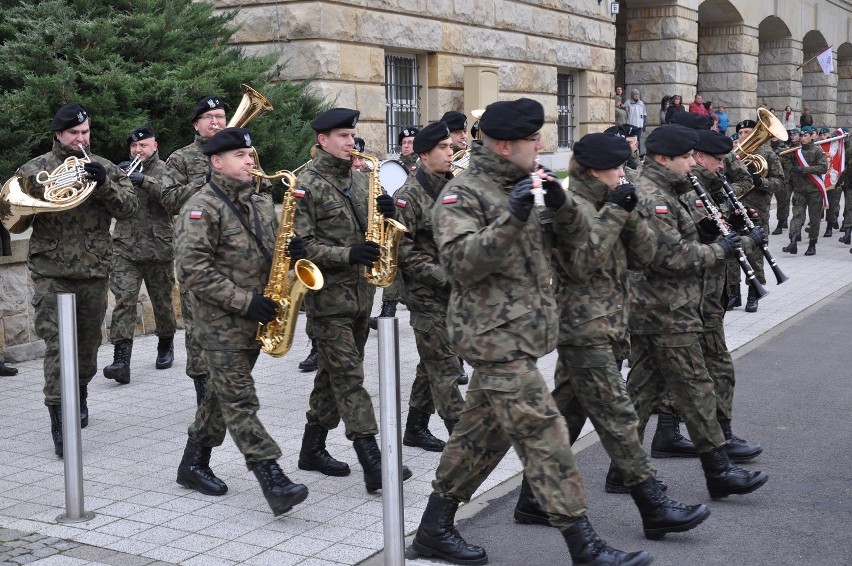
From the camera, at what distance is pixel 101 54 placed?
12.6 meters

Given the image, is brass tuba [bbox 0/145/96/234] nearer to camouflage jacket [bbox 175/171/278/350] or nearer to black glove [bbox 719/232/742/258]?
camouflage jacket [bbox 175/171/278/350]

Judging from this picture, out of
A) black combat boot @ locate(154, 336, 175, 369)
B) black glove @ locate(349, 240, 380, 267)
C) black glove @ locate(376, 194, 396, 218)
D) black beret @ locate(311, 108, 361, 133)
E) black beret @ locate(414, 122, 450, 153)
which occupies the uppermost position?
black beret @ locate(311, 108, 361, 133)

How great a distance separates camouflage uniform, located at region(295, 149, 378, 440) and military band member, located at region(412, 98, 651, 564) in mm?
1501

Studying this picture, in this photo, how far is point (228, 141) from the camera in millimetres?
6098

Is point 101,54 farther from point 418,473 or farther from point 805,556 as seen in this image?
point 805,556

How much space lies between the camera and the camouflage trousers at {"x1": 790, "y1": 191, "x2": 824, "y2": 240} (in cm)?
1833

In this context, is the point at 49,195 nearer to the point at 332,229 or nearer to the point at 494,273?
the point at 332,229

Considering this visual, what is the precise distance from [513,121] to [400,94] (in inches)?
516

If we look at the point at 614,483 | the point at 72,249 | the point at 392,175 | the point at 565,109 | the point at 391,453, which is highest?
the point at 565,109

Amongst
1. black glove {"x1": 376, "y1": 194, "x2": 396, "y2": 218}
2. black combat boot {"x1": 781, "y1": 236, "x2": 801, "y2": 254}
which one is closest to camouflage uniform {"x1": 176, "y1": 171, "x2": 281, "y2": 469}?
black glove {"x1": 376, "y1": 194, "x2": 396, "y2": 218}

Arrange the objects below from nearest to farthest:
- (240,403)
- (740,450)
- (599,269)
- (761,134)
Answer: (599,269) < (240,403) < (740,450) < (761,134)

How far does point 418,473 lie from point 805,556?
7.81 feet

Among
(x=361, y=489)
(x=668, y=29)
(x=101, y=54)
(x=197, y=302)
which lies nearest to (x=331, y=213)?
(x=197, y=302)

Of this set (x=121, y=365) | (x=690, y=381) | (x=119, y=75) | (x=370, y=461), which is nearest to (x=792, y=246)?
(x=119, y=75)
